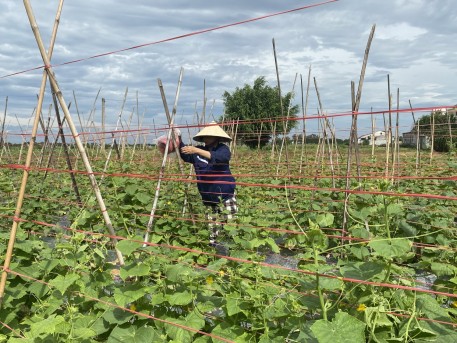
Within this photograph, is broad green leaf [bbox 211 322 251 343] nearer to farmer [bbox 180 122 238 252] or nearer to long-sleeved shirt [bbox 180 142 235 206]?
farmer [bbox 180 122 238 252]

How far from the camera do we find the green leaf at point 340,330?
134 cm

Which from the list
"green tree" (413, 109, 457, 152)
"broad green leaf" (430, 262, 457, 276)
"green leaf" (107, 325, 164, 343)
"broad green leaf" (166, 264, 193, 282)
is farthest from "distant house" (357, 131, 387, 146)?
"green leaf" (107, 325, 164, 343)

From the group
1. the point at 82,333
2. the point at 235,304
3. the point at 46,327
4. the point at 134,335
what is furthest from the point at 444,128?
the point at 46,327

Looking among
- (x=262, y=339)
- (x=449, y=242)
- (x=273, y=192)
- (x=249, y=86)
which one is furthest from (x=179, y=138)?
(x=249, y=86)

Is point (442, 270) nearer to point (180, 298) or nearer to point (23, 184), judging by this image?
point (180, 298)

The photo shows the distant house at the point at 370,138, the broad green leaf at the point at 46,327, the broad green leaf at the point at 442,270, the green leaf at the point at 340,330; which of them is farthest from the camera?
the distant house at the point at 370,138

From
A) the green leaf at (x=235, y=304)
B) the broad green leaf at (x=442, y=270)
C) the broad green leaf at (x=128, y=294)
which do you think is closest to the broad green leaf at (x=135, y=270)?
the broad green leaf at (x=128, y=294)

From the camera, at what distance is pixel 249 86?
119 ft

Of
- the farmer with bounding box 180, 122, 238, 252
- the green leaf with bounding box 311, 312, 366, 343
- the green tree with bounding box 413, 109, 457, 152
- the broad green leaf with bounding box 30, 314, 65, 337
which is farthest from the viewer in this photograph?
the green tree with bounding box 413, 109, 457, 152

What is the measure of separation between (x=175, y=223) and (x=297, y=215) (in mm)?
1345

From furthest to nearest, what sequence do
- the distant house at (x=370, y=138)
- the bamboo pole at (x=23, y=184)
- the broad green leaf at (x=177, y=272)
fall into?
1. the distant house at (x=370, y=138)
2. the bamboo pole at (x=23, y=184)
3. the broad green leaf at (x=177, y=272)

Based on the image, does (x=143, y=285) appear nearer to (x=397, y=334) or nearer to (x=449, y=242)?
(x=397, y=334)

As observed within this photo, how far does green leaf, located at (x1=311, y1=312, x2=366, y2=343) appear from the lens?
1.34 m

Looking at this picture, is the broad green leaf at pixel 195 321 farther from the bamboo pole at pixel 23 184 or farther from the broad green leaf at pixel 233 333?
the bamboo pole at pixel 23 184
